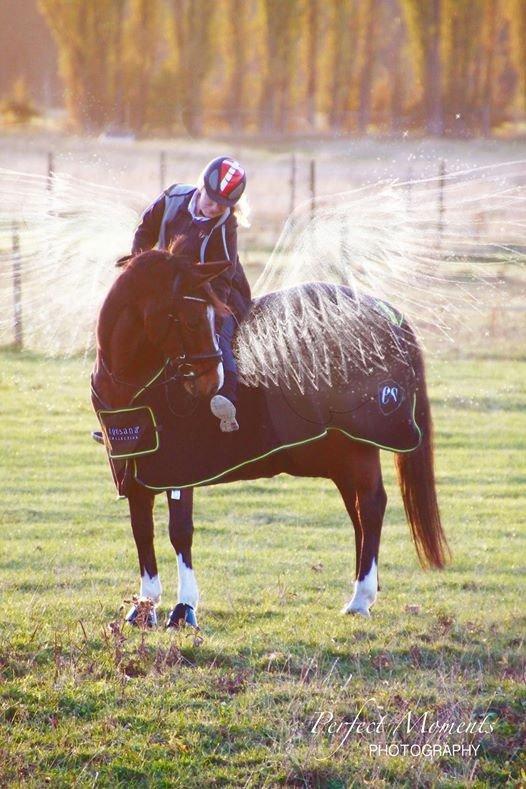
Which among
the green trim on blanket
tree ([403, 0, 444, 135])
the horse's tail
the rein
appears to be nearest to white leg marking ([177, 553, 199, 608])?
the green trim on blanket

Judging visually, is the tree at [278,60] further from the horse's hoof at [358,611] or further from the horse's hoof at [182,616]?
the horse's hoof at [182,616]

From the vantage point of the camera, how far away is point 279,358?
6.36 m

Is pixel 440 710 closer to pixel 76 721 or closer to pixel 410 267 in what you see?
pixel 76 721

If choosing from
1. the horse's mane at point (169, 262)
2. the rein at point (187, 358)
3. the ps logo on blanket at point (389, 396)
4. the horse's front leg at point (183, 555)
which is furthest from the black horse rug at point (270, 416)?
the horse's mane at point (169, 262)

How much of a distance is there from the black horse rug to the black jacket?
245 mm

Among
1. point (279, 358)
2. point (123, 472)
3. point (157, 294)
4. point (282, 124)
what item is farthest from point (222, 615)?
point (282, 124)

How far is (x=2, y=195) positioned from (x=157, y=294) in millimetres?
1888

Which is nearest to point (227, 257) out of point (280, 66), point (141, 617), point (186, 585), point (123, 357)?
point (123, 357)

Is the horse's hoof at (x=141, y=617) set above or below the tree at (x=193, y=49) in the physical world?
below

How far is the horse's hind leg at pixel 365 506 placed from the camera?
6.67 metres

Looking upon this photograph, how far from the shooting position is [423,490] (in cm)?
686

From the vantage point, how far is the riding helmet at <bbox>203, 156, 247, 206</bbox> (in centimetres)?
585

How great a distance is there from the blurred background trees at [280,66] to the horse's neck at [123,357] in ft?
114

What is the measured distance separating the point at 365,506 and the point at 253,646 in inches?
40.8
